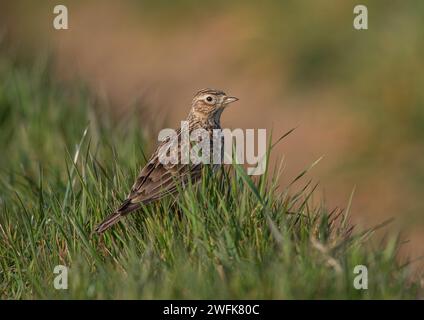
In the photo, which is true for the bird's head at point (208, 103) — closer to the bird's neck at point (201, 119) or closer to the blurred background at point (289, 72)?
the bird's neck at point (201, 119)

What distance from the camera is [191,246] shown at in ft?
16.7

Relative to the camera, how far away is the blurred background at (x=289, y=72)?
10.1 metres

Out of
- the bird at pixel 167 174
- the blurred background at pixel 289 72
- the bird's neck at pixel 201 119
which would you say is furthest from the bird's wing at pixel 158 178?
the blurred background at pixel 289 72

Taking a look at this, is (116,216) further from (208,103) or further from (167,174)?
(208,103)

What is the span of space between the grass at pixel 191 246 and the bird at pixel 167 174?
0.30 feet

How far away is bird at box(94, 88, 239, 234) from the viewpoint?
547 cm

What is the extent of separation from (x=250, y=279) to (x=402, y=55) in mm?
7202

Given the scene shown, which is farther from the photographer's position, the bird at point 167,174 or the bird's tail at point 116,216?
the bird at point 167,174

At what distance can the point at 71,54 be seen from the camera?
49.0ft

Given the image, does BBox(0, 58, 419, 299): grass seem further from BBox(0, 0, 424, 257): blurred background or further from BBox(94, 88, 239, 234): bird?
BBox(0, 0, 424, 257): blurred background

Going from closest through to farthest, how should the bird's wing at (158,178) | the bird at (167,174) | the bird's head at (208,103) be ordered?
the bird at (167,174)
the bird's wing at (158,178)
the bird's head at (208,103)

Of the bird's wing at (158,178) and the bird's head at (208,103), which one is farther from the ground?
the bird's head at (208,103)
